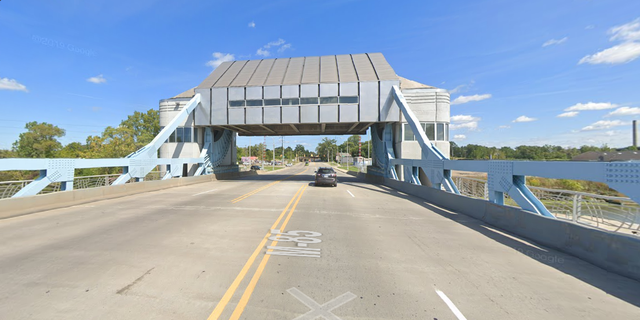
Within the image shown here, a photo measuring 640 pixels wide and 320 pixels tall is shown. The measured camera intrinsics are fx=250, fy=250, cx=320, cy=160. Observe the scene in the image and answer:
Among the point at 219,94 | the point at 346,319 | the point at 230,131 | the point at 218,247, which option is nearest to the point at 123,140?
the point at 230,131

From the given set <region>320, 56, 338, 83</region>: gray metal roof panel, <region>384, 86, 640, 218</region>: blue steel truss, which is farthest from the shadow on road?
<region>320, 56, 338, 83</region>: gray metal roof panel

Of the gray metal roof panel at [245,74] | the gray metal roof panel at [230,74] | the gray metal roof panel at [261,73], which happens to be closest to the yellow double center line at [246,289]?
the gray metal roof panel at [261,73]

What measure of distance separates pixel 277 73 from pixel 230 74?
5403 millimetres

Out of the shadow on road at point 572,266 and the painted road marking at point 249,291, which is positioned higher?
the painted road marking at point 249,291

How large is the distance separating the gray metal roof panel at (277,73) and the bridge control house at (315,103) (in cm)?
11

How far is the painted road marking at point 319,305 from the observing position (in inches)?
119

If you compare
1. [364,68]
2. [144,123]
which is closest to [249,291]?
[364,68]

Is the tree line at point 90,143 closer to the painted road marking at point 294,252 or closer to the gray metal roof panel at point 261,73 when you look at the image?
the gray metal roof panel at point 261,73

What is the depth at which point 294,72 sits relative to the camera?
87.4 feet

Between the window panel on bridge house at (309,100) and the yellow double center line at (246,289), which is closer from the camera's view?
the yellow double center line at (246,289)

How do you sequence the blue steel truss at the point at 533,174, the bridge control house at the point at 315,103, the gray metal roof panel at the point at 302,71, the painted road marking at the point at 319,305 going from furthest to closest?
the gray metal roof panel at the point at 302,71, the bridge control house at the point at 315,103, the blue steel truss at the point at 533,174, the painted road marking at the point at 319,305

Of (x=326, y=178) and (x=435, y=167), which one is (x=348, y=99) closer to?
(x=326, y=178)

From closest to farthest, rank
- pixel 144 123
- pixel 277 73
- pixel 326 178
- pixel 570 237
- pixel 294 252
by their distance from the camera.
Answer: pixel 294 252 < pixel 570 237 < pixel 326 178 < pixel 277 73 < pixel 144 123

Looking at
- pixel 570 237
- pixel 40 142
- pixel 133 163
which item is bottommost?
pixel 570 237
